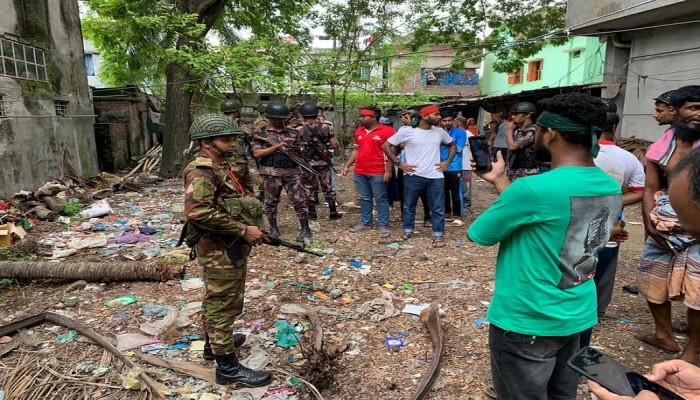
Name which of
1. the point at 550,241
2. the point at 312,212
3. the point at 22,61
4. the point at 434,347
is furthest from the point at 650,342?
the point at 22,61

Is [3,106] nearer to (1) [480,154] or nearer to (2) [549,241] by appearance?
(1) [480,154]

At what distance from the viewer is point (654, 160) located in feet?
9.56

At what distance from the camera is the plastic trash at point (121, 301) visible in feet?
13.0

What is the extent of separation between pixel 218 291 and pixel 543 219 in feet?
6.43

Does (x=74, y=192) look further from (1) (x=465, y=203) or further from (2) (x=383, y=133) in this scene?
(1) (x=465, y=203)

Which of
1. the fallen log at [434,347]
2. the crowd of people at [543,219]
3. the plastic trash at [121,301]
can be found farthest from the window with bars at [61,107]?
the fallen log at [434,347]

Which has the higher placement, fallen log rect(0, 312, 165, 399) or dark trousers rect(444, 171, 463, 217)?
dark trousers rect(444, 171, 463, 217)

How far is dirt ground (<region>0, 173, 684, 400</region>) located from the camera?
2.84 meters

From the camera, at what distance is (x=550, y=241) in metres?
1.60

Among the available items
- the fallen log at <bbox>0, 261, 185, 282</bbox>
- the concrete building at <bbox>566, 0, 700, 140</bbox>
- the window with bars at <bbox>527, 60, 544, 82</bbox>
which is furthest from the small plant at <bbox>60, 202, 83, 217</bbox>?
the window with bars at <bbox>527, 60, 544, 82</bbox>

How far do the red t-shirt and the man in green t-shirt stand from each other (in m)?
4.34

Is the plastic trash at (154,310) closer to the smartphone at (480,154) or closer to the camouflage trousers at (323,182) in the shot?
the camouflage trousers at (323,182)

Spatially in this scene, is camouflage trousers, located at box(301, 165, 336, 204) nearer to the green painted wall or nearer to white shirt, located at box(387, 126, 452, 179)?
white shirt, located at box(387, 126, 452, 179)

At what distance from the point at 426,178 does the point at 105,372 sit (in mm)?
4006
